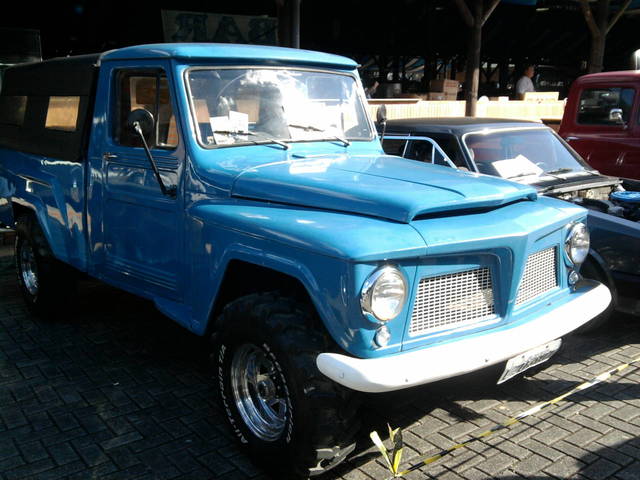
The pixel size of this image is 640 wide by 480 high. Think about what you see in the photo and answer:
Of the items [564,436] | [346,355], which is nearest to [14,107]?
[346,355]

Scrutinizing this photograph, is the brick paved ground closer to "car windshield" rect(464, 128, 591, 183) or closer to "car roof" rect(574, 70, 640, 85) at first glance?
"car windshield" rect(464, 128, 591, 183)

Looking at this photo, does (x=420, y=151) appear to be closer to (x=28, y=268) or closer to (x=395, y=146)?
(x=395, y=146)

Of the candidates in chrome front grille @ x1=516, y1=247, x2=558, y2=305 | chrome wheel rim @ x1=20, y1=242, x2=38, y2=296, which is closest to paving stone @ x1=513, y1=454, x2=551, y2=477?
chrome front grille @ x1=516, y1=247, x2=558, y2=305

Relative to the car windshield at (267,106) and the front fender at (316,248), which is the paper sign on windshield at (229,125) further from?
the front fender at (316,248)

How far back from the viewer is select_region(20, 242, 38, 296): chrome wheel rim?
5125mm

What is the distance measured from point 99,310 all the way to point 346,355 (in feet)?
11.0

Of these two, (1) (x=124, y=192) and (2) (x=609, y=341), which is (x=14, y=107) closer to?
(1) (x=124, y=192)

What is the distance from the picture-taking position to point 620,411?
3633 mm

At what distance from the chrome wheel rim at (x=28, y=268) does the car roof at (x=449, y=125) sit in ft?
11.5

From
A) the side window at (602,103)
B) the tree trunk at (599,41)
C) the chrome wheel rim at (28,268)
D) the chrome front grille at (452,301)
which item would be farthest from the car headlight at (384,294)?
the tree trunk at (599,41)

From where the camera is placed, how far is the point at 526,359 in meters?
3.04

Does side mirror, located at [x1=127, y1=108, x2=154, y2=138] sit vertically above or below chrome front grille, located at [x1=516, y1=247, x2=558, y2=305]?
above

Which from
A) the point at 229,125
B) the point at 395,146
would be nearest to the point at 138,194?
the point at 229,125

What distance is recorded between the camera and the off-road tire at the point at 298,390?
8.71 ft
